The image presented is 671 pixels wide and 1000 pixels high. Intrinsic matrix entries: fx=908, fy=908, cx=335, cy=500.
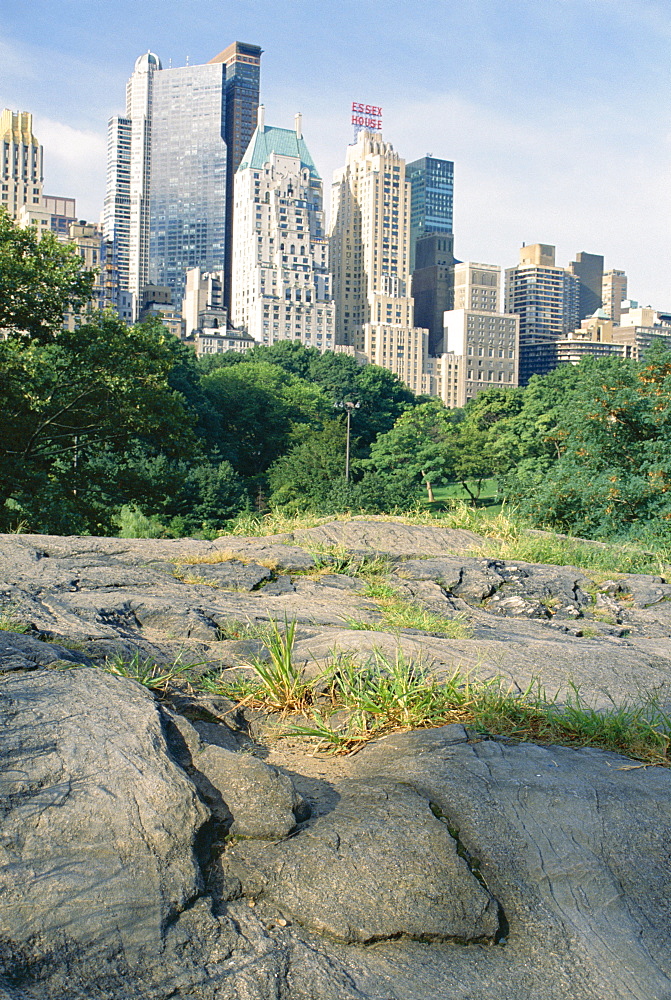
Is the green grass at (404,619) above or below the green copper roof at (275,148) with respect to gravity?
below

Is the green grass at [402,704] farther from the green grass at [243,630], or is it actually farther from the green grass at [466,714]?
the green grass at [243,630]

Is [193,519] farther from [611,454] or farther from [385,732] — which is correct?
[385,732]

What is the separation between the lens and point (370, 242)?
187500 millimetres

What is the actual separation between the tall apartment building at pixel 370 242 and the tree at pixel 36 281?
15713 centimetres

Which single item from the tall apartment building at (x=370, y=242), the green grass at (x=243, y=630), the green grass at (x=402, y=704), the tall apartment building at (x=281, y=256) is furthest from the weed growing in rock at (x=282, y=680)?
the tall apartment building at (x=370, y=242)

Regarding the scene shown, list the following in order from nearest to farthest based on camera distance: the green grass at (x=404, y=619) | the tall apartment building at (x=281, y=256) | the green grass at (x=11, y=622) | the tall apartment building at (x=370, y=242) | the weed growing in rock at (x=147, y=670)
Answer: the weed growing in rock at (x=147, y=670) < the green grass at (x=11, y=622) < the green grass at (x=404, y=619) < the tall apartment building at (x=281, y=256) < the tall apartment building at (x=370, y=242)

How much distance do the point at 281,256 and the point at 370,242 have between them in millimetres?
32291

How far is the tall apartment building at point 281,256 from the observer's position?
15675cm

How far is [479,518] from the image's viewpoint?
10.6 m

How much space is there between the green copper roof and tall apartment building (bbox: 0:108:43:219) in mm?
39278

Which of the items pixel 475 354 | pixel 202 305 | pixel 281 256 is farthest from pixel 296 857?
pixel 475 354

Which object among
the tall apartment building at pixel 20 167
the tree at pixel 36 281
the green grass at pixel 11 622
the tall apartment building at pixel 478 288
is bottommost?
the green grass at pixel 11 622

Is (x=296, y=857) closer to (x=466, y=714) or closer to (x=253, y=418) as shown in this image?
(x=466, y=714)

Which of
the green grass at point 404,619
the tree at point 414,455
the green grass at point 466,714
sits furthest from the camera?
the tree at point 414,455
